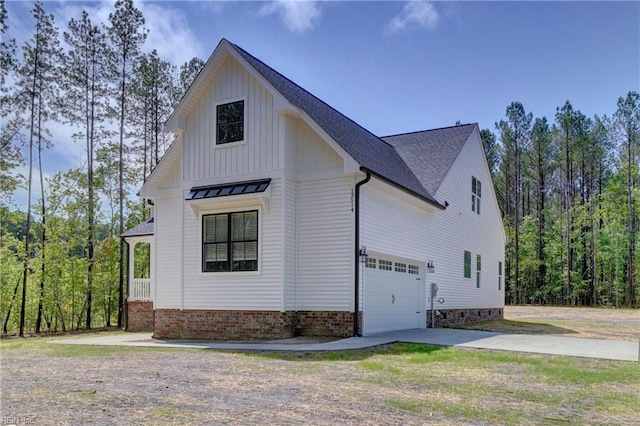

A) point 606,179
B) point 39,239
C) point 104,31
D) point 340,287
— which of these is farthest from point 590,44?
point 606,179

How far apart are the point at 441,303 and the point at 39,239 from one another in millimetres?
16419

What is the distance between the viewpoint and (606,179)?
4266 centimetres

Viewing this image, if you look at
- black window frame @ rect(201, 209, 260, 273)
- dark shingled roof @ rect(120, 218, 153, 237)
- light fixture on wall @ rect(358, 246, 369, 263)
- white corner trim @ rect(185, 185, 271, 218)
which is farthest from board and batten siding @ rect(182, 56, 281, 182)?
dark shingled roof @ rect(120, 218, 153, 237)

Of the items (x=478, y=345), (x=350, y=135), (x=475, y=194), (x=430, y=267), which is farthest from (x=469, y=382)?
(x=475, y=194)

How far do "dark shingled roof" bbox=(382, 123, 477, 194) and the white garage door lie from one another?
3.00 m

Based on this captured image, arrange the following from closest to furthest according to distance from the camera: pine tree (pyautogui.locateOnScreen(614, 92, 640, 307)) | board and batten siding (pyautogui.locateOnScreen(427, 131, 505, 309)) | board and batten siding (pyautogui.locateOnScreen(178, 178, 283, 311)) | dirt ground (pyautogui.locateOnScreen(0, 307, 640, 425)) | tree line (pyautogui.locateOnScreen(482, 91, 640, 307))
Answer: dirt ground (pyautogui.locateOnScreen(0, 307, 640, 425))
board and batten siding (pyautogui.locateOnScreen(178, 178, 283, 311))
board and batten siding (pyautogui.locateOnScreen(427, 131, 505, 309))
pine tree (pyautogui.locateOnScreen(614, 92, 640, 307))
tree line (pyautogui.locateOnScreen(482, 91, 640, 307))

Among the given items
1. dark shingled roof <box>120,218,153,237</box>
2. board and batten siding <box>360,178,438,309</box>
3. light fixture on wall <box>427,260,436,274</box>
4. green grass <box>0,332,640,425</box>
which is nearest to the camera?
green grass <box>0,332,640,425</box>

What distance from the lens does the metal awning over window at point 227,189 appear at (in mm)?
12383

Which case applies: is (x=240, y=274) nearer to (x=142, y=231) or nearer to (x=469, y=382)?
(x=469, y=382)

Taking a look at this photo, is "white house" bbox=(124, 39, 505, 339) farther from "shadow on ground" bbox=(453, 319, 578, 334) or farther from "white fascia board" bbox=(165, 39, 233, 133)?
"shadow on ground" bbox=(453, 319, 578, 334)

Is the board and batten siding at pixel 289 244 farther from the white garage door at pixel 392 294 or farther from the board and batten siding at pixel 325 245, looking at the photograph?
the white garage door at pixel 392 294

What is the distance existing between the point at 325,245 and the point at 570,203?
35.2m

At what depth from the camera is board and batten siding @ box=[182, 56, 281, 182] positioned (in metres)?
12.7

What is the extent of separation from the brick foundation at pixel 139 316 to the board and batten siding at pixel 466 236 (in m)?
9.43
